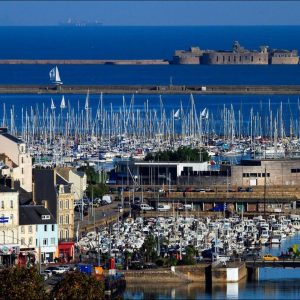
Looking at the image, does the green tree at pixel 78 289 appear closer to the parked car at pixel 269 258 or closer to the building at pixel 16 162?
the parked car at pixel 269 258

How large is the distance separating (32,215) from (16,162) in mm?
4233

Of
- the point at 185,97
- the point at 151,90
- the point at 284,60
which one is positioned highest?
the point at 284,60

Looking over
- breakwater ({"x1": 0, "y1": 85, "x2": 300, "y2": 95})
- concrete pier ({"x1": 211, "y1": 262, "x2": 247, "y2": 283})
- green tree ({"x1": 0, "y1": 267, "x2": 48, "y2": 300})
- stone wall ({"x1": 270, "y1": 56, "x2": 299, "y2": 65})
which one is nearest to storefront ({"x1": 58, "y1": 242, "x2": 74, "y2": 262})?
concrete pier ({"x1": 211, "y1": 262, "x2": 247, "y2": 283})

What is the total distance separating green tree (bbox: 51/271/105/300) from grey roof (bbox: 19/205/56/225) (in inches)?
302

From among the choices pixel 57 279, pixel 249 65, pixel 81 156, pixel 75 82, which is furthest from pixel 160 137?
pixel 249 65

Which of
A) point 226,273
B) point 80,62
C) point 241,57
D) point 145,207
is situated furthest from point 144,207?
point 80,62

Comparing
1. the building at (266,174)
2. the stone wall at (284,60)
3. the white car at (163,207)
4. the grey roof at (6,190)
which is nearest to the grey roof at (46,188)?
the grey roof at (6,190)

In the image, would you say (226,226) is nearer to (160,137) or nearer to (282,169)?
(282,169)

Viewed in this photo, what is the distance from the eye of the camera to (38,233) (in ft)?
130

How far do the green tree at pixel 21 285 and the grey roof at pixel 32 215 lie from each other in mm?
6901

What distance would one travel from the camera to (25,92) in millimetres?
114438

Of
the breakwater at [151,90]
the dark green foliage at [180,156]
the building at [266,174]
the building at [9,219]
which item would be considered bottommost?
the building at [9,219]

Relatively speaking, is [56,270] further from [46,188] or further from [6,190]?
[46,188]

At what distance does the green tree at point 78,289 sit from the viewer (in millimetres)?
30523
